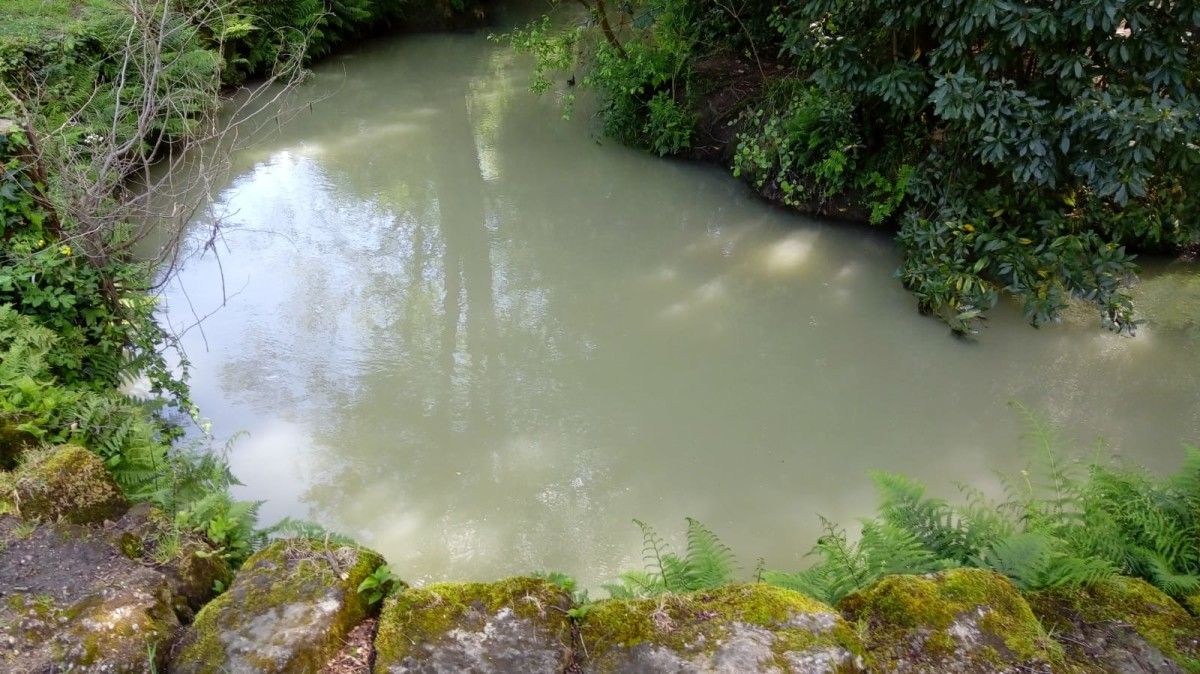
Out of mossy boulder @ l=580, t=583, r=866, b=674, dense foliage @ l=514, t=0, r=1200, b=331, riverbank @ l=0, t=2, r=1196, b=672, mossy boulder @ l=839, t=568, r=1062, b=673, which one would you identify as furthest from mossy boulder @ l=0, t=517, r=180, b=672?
dense foliage @ l=514, t=0, r=1200, b=331

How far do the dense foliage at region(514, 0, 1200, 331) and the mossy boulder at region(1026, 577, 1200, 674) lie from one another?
2.85m

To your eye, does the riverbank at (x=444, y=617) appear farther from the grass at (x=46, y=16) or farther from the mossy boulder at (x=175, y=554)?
the grass at (x=46, y=16)

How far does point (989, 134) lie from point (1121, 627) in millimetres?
3312

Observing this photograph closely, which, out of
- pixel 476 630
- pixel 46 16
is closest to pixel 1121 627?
pixel 476 630

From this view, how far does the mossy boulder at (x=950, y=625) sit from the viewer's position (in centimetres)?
201

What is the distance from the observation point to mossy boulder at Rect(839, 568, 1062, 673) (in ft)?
6.59

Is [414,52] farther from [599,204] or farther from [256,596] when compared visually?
[256,596]

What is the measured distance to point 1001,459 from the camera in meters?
4.19

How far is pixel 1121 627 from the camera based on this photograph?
2160 mm

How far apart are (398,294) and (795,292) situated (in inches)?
115

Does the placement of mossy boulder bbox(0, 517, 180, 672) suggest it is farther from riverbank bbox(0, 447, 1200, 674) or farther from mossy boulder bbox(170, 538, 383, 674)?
mossy boulder bbox(170, 538, 383, 674)

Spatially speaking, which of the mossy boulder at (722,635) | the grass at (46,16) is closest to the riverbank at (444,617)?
the mossy boulder at (722,635)

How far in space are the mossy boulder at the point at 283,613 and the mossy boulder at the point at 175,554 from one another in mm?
303

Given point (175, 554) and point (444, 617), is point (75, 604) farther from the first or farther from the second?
point (444, 617)
